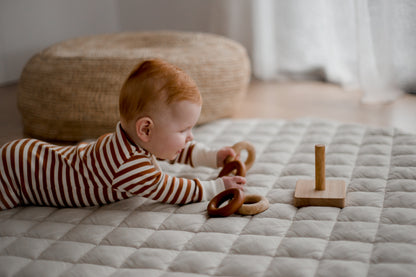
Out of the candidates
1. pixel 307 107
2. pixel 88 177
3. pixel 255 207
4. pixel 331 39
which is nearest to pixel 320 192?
pixel 255 207

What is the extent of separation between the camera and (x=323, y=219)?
1123 millimetres

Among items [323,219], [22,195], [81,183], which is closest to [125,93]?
[81,183]

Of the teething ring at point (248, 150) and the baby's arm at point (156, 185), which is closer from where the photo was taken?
the baby's arm at point (156, 185)

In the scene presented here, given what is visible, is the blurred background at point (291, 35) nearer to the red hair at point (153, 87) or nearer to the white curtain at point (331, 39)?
the white curtain at point (331, 39)

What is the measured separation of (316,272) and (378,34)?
1.45 metres

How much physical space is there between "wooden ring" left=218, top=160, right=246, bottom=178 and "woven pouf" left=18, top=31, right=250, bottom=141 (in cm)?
62

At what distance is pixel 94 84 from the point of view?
1.85 metres

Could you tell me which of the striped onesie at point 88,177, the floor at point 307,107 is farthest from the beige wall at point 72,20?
the striped onesie at point 88,177

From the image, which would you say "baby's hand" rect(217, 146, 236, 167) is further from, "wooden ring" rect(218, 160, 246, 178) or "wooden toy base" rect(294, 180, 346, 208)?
"wooden toy base" rect(294, 180, 346, 208)

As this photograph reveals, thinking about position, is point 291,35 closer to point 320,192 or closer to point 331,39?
point 331,39

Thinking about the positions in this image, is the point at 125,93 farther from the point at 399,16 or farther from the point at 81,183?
the point at 399,16

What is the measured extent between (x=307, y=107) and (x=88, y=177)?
1.26 meters

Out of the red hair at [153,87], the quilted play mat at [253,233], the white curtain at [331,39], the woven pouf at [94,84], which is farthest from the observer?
the white curtain at [331,39]

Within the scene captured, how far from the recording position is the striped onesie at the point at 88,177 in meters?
1.19
